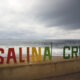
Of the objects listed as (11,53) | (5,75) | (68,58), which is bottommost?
(5,75)

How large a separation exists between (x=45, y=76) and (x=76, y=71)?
2.72 meters

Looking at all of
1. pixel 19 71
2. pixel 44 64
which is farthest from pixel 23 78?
pixel 44 64

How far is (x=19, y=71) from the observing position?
713 centimetres

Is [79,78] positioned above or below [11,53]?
below

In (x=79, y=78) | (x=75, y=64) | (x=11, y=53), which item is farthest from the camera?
(x=75, y=64)

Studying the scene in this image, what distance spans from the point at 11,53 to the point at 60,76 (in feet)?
11.6

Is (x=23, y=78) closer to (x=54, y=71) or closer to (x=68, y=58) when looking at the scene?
(x=54, y=71)

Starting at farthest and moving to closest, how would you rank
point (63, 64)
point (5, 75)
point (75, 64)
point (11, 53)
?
point (75, 64), point (63, 64), point (11, 53), point (5, 75)

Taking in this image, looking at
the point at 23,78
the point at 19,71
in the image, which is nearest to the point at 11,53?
the point at 19,71

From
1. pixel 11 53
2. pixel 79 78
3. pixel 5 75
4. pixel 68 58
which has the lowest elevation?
pixel 79 78

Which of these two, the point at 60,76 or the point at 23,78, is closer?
the point at 23,78

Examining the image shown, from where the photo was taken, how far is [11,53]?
24.3 feet

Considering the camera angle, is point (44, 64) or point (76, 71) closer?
point (44, 64)

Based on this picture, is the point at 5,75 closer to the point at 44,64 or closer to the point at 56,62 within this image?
the point at 44,64
